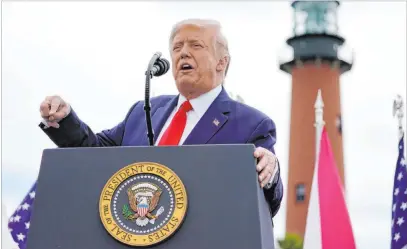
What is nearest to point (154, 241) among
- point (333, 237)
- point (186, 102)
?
point (186, 102)

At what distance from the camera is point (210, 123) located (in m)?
3.58

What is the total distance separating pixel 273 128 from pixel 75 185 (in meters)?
0.95

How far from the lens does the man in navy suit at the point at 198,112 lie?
3557 millimetres

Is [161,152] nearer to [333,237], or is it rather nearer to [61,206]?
[61,206]

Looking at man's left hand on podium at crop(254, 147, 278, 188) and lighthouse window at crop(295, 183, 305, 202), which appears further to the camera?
lighthouse window at crop(295, 183, 305, 202)

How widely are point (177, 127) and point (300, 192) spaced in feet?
96.6

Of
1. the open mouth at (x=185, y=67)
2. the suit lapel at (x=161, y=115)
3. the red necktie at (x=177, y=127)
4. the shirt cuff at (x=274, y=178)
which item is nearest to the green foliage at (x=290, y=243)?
the suit lapel at (x=161, y=115)

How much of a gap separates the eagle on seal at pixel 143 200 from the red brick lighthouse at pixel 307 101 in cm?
2912

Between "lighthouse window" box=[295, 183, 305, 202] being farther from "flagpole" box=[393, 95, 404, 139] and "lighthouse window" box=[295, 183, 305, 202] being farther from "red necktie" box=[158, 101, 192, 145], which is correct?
"red necktie" box=[158, 101, 192, 145]

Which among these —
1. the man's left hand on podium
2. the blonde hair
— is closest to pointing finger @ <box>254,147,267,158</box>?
the man's left hand on podium

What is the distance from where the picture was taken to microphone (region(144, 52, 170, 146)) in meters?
3.37

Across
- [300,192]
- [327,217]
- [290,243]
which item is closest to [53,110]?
[327,217]

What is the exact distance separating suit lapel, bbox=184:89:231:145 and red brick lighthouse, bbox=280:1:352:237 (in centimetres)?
2851

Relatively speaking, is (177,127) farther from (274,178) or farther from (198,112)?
(274,178)
